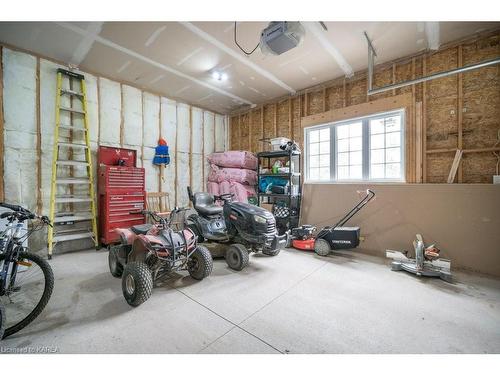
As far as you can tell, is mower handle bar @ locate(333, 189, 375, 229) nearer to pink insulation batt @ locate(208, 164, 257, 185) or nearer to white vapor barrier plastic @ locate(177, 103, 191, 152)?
pink insulation batt @ locate(208, 164, 257, 185)

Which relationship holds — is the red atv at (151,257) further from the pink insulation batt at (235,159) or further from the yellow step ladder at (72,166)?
the pink insulation batt at (235,159)

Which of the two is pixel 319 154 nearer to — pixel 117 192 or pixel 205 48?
pixel 205 48

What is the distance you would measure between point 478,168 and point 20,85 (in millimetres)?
6649

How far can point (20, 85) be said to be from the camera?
3121mm

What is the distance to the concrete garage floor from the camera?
4.61ft

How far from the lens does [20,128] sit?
312 cm

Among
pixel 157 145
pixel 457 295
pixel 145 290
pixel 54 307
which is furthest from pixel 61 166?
pixel 457 295

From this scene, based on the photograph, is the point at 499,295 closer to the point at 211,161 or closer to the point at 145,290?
the point at 145,290

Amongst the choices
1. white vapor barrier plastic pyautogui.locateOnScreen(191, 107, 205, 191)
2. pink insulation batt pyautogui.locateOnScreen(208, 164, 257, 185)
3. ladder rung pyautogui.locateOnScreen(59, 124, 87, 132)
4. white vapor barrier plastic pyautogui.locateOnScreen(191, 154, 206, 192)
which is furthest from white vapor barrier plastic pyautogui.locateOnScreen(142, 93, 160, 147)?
pink insulation batt pyautogui.locateOnScreen(208, 164, 257, 185)

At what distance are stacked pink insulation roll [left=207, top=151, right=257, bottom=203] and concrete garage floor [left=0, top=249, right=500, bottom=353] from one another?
2.39m

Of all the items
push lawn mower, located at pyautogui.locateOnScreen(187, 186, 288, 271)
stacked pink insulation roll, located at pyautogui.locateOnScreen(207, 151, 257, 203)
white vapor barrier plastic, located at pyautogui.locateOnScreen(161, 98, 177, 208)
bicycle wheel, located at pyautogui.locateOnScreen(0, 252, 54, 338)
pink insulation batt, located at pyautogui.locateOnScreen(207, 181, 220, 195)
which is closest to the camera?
bicycle wheel, located at pyautogui.locateOnScreen(0, 252, 54, 338)

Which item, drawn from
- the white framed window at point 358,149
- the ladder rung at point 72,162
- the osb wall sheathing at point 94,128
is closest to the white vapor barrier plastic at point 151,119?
the osb wall sheathing at point 94,128

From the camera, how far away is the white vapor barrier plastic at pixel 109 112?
12.6ft

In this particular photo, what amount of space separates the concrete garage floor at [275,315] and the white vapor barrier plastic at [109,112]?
240cm
